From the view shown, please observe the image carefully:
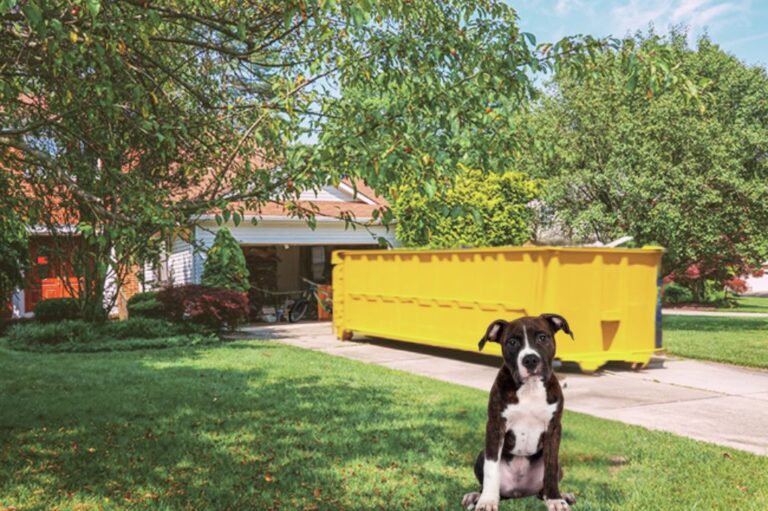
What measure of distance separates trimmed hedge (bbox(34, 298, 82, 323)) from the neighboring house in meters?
0.97

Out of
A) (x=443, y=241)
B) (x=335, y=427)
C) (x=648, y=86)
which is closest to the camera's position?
(x=648, y=86)

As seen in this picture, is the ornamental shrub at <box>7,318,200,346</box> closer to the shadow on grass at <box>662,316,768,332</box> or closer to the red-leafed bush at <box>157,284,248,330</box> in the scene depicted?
the red-leafed bush at <box>157,284,248,330</box>

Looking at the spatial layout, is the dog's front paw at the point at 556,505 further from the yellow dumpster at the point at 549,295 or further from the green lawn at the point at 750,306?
the green lawn at the point at 750,306

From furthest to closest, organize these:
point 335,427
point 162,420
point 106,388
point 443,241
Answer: point 443,241, point 106,388, point 162,420, point 335,427

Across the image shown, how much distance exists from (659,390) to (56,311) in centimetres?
1363

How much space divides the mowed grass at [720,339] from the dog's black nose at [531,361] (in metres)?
11.0

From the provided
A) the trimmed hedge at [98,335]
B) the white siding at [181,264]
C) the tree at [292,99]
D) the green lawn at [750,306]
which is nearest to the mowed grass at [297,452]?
the tree at [292,99]

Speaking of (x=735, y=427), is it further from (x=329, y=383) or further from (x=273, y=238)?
(x=273, y=238)

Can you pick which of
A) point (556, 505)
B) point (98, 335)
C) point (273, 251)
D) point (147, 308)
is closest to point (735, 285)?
point (273, 251)

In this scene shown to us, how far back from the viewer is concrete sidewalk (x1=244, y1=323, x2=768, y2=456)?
23.4 feet

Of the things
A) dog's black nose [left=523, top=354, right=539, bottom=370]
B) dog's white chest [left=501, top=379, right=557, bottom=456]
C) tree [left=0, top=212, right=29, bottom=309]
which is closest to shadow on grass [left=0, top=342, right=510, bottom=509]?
dog's white chest [left=501, top=379, right=557, bottom=456]

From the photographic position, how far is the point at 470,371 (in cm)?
1110

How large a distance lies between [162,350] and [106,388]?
14.9ft

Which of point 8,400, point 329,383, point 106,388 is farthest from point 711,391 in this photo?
point 8,400
